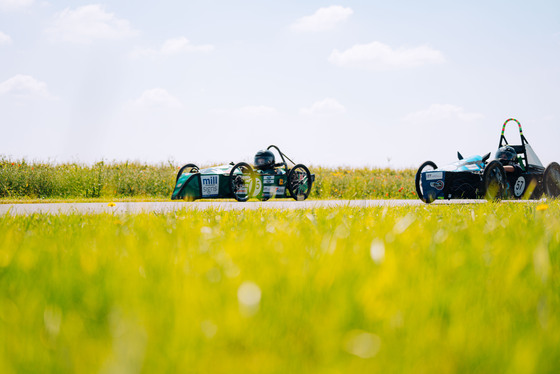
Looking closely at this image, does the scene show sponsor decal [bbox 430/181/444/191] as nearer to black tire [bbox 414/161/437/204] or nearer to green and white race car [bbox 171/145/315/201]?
black tire [bbox 414/161/437/204]

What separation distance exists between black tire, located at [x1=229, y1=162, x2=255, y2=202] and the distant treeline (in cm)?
491

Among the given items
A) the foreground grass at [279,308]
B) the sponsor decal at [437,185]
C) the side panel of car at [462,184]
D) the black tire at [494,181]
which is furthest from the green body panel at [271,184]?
the foreground grass at [279,308]

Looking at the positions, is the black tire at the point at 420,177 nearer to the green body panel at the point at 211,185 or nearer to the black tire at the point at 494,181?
the black tire at the point at 494,181

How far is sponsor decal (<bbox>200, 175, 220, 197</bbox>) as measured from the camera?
1039 cm

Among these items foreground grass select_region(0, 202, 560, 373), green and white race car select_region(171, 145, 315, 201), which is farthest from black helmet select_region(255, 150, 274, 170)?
foreground grass select_region(0, 202, 560, 373)

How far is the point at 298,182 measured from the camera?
11.8 meters

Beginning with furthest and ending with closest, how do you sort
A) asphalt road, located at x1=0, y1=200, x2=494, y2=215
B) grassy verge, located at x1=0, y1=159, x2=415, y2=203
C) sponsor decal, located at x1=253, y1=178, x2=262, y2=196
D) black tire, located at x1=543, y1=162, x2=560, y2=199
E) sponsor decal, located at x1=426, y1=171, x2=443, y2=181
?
grassy verge, located at x1=0, y1=159, x2=415, y2=203 < sponsor decal, located at x1=253, y1=178, x2=262, y2=196 < black tire, located at x1=543, y1=162, x2=560, y2=199 < sponsor decal, located at x1=426, y1=171, x2=443, y2=181 < asphalt road, located at x1=0, y1=200, x2=494, y2=215

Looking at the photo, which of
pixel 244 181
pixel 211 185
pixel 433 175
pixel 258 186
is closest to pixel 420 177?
pixel 433 175

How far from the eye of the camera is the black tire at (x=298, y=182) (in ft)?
38.1

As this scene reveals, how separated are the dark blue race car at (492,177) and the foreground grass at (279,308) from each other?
642cm

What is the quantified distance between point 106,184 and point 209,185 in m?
6.28

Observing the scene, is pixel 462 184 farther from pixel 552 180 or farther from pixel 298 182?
pixel 298 182

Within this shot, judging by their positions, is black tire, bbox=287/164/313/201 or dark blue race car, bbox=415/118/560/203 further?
black tire, bbox=287/164/313/201

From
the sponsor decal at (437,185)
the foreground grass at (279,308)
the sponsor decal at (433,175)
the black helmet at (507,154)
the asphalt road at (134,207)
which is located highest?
the black helmet at (507,154)
